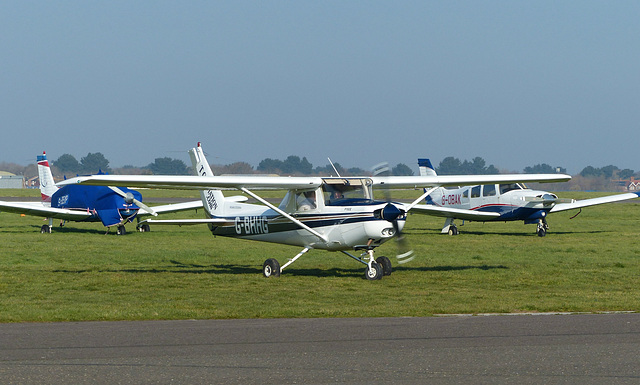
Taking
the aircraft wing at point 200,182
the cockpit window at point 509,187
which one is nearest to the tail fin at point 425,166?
the cockpit window at point 509,187

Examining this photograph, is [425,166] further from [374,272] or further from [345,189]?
[374,272]

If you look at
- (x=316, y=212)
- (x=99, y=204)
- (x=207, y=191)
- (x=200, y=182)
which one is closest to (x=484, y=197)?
(x=207, y=191)

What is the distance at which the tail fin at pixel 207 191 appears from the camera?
64.1 feet

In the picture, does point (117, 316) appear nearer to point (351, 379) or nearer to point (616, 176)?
point (351, 379)

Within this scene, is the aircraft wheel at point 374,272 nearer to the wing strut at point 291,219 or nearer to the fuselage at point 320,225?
the fuselage at point 320,225

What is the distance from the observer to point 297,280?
16375 millimetres

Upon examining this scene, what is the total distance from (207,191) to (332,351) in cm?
1200

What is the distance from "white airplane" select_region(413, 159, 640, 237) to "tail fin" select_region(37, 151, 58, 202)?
57.8 ft

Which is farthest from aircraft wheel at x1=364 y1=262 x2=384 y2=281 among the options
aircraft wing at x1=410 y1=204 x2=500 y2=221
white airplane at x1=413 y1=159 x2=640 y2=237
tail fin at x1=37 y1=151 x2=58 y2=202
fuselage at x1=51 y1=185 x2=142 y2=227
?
tail fin at x1=37 y1=151 x2=58 y2=202

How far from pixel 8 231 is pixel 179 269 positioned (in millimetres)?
16635

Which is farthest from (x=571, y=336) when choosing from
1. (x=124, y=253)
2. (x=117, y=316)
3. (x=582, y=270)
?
(x=124, y=253)

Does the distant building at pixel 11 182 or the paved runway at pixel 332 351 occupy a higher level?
the distant building at pixel 11 182

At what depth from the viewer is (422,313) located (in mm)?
11539

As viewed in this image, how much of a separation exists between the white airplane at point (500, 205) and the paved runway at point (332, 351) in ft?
60.2
